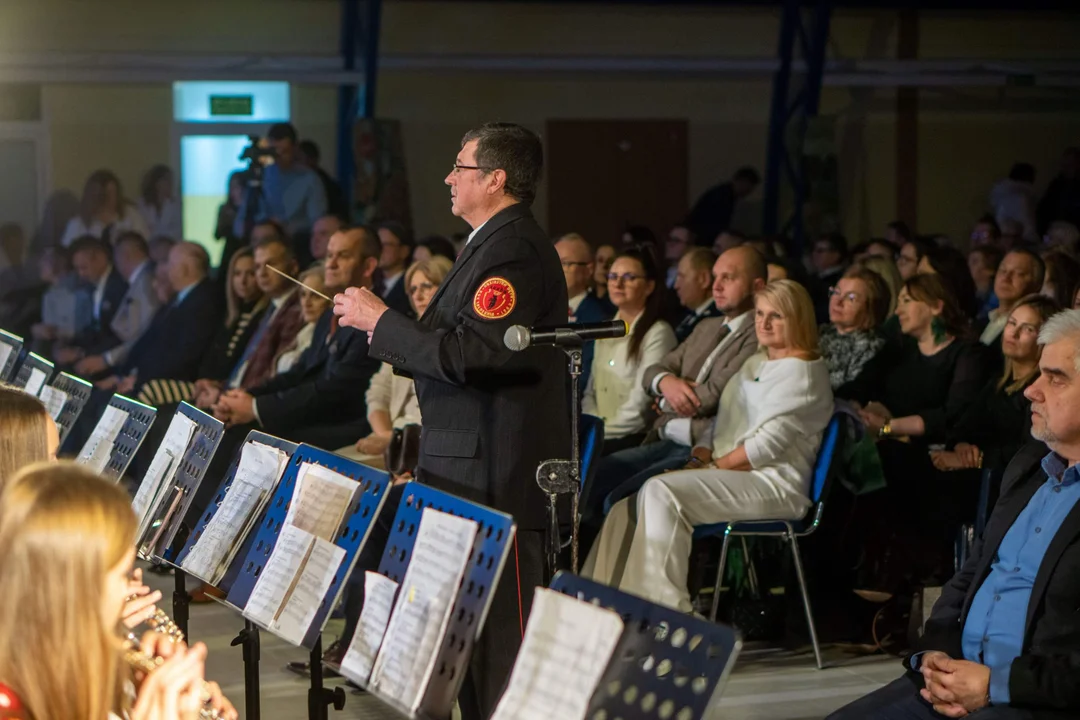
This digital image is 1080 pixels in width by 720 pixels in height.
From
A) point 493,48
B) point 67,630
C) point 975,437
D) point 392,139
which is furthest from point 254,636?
point 493,48

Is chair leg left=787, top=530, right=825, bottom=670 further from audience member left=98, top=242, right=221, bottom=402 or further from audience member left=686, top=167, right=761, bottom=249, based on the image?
audience member left=686, top=167, right=761, bottom=249

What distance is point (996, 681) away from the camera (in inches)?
101

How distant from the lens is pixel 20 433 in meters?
2.50

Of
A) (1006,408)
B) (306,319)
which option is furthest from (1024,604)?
(306,319)

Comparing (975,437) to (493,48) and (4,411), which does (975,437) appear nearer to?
(4,411)

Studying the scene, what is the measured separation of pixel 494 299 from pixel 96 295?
6.35 m

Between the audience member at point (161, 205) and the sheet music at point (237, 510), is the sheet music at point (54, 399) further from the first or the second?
the audience member at point (161, 205)

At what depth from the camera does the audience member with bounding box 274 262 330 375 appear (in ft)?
19.5

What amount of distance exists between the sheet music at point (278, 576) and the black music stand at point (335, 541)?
0.19 feet

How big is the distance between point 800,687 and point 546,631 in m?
2.48

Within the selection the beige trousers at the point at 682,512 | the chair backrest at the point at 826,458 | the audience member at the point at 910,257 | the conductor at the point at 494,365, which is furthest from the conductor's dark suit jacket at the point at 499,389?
the audience member at the point at 910,257

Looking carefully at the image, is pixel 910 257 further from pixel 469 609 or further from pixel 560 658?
pixel 560 658

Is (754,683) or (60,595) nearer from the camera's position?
(60,595)

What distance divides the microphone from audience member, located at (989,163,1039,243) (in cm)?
928
